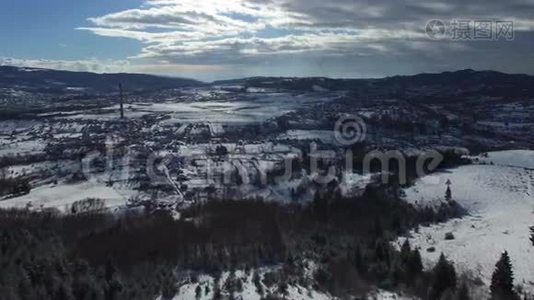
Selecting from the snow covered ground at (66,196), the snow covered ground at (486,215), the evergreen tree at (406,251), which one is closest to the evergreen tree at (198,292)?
the evergreen tree at (406,251)

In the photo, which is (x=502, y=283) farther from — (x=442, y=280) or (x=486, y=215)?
(x=486, y=215)

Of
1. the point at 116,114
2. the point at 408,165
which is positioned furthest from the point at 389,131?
the point at 116,114

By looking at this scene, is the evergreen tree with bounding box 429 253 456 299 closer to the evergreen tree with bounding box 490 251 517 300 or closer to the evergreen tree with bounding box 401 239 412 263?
the evergreen tree with bounding box 490 251 517 300

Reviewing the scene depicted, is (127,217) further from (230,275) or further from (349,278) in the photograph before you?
(349,278)

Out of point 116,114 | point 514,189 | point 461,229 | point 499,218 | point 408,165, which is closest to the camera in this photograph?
point 461,229

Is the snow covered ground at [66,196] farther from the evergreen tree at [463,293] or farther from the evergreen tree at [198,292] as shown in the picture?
the evergreen tree at [463,293]

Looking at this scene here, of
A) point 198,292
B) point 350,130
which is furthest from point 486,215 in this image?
point 350,130
